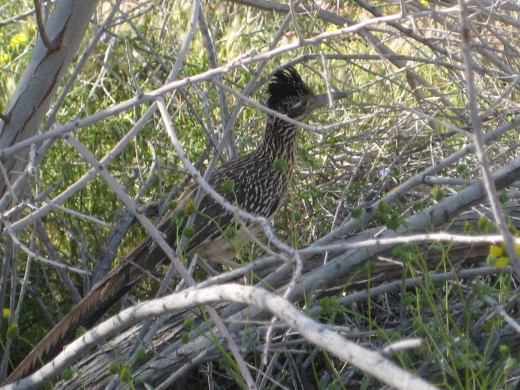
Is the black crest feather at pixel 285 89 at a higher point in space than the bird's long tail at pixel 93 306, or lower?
higher

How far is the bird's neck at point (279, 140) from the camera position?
217 inches

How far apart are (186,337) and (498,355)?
1104 mm

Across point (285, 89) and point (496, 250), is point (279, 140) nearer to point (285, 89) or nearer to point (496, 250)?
point (285, 89)

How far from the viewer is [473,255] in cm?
399

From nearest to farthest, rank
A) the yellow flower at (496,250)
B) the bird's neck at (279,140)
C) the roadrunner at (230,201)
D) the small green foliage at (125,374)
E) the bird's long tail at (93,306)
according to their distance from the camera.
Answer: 1. the small green foliage at (125,374)
2. the yellow flower at (496,250)
3. the bird's long tail at (93,306)
4. the roadrunner at (230,201)
5. the bird's neck at (279,140)

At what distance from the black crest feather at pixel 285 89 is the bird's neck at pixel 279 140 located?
156 mm

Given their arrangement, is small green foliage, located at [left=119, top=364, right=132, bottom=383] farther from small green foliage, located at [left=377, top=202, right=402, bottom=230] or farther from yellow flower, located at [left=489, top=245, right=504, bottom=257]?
yellow flower, located at [left=489, top=245, right=504, bottom=257]

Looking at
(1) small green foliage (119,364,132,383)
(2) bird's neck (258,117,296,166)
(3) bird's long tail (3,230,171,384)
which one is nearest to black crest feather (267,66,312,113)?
(2) bird's neck (258,117,296,166)

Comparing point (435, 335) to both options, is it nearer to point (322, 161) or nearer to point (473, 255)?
point (473, 255)

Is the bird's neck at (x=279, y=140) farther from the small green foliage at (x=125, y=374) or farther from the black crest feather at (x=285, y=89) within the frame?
the small green foliage at (x=125, y=374)

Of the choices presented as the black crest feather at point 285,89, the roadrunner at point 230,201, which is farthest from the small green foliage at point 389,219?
the black crest feather at point 285,89

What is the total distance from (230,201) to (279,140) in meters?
0.78

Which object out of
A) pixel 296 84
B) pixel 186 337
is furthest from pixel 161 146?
pixel 186 337

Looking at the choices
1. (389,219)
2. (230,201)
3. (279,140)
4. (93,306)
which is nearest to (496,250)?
(389,219)
